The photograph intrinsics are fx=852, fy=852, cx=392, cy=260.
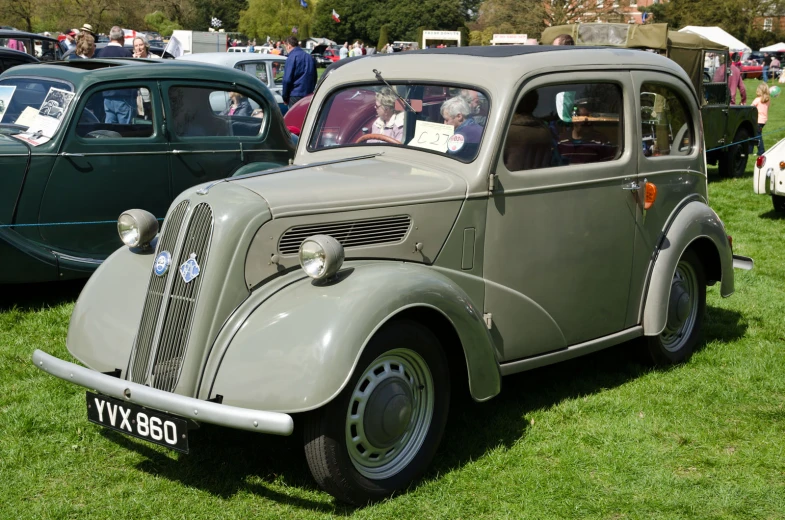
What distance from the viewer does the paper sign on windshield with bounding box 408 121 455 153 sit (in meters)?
4.49

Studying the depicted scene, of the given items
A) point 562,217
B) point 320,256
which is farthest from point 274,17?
point 320,256

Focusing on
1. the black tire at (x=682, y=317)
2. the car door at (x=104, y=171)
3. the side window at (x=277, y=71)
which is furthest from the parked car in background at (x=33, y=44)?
the black tire at (x=682, y=317)

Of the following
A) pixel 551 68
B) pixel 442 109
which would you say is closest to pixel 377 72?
pixel 442 109

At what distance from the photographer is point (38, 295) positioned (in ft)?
23.1

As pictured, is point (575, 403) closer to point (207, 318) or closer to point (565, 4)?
point (207, 318)

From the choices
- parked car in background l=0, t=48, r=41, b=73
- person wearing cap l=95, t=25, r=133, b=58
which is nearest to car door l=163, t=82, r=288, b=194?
parked car in background l=0, t=48, r=41, b=73

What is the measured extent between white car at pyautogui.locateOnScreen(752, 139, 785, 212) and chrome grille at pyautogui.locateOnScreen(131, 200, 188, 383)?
9.02m

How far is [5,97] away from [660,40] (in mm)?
10345

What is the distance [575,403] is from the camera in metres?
4.97

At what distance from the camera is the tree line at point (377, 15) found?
3978 centimetres

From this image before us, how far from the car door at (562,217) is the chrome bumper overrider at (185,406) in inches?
58.7

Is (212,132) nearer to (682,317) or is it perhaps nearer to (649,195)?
(649,195)

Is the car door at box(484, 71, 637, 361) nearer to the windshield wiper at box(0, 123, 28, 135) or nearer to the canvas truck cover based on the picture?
the windshield wiper at box(0, 123, 28, 135)

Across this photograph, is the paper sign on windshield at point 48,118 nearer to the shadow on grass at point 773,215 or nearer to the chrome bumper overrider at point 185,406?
the chrome bumper overrider at point 185,406
